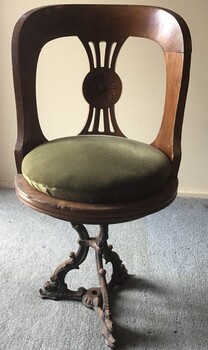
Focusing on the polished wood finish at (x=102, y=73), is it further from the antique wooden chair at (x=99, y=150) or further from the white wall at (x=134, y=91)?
the white wall at (x=134, y=91)

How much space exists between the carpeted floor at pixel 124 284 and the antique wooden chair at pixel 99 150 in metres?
0.07

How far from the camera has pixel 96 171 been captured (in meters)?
0.90

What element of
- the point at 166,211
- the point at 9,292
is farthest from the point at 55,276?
the point at 166,211

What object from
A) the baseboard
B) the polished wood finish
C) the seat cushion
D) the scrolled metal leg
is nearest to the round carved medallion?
the polished wood finish

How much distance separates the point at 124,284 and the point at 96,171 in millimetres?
565

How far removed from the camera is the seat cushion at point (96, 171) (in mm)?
872

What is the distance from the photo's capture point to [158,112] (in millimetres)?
1754

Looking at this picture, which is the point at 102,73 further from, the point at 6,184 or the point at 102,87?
the point at 6,184

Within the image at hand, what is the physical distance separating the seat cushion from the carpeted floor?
17.9 inches

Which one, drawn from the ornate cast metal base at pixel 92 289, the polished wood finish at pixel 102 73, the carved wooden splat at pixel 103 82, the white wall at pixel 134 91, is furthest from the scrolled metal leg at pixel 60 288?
the white wall at pixel 134 91

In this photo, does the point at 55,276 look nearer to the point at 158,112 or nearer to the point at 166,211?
the point at 166,211

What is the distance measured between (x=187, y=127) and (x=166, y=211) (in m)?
0.38

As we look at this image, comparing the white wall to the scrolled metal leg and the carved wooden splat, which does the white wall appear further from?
the scrolled metal leg

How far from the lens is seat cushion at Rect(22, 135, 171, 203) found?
0.87 metres
